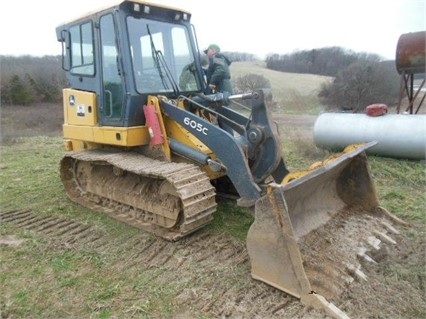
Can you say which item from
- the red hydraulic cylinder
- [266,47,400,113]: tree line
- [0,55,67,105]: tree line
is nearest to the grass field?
the red hydraulic cylinder

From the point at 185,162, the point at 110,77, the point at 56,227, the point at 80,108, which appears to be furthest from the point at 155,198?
the point at 80,108

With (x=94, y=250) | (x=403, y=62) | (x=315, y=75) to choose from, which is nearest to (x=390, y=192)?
(x=94, y=250)

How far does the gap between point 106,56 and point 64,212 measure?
2263 mm

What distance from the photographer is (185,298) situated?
3436 mm

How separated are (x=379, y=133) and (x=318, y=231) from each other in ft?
16.0

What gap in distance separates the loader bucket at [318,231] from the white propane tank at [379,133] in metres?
3.19

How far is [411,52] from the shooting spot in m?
10.2

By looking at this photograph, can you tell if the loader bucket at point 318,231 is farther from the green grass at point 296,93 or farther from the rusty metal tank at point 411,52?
the green grass at point 296,93

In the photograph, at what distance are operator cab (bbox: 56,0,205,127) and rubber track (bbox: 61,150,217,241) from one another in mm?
563

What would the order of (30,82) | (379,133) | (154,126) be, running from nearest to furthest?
1. (154,126)
2. (379,133)
3. (30,82)

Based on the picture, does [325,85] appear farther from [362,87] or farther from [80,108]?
[80,108]

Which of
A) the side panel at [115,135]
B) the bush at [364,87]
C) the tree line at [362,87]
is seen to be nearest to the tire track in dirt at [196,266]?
the side panel at [115,135]

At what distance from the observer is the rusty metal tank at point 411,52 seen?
1002 centimetres

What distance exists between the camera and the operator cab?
16.4ft
